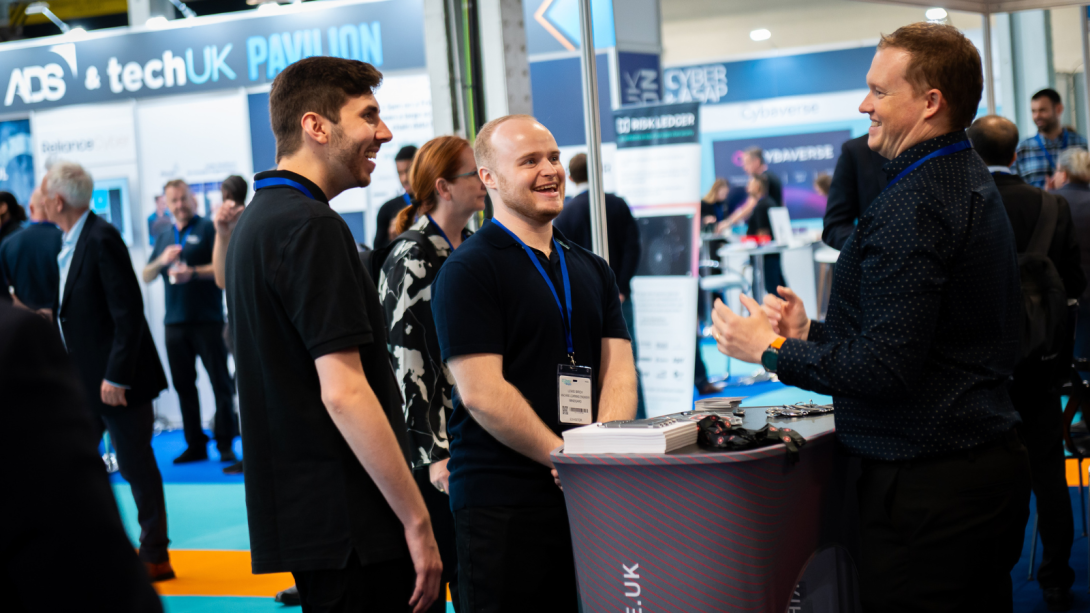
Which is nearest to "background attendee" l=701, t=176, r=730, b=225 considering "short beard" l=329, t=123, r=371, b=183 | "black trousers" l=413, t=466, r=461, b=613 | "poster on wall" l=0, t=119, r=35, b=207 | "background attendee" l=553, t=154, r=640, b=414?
"background attendee" l=553, t=154, r=640, b=414

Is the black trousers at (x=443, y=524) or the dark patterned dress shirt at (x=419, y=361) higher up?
the dark patterned dress shirt at (x=419, y=361)

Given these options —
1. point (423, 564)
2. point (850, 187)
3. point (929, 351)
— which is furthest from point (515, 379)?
point (850, 187)

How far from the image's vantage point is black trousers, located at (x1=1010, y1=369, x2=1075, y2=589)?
129 inches

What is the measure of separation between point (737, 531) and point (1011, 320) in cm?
66

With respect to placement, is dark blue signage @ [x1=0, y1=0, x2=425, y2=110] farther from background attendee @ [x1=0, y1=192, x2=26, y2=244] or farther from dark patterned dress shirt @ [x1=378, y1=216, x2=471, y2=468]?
dark patterned dress shirt @ [x1=378, y1=216, x2=471, y2=468]

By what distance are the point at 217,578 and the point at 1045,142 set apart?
641 centimetres

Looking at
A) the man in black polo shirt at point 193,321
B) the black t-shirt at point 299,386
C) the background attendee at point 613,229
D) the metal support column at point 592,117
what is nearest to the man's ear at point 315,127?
the black t-shirt at point 299,386

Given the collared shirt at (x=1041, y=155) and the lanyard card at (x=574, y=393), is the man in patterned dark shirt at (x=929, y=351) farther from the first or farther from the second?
the collared shirt at (x=1041, y=155)

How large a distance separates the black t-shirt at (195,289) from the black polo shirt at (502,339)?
5215mm

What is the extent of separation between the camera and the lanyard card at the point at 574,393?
6.67 ft

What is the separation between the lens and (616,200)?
5.01m

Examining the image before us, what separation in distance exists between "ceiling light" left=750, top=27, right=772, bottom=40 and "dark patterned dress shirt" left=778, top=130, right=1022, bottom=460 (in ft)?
42.8

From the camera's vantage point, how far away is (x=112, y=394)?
4090mm

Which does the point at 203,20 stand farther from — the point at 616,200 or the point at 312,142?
the point at 312,142
